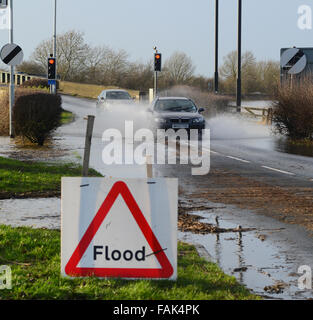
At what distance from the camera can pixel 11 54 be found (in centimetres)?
2445

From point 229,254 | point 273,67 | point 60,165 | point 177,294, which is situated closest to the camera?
point 177,294

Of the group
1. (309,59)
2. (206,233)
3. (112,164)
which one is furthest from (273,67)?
(206,233)

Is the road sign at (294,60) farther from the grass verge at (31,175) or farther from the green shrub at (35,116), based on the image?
the grass verge at (31,175)

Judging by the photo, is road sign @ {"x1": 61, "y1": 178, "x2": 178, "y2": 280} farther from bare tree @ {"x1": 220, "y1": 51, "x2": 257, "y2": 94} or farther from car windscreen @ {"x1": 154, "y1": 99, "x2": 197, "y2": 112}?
bare tree @ {"x1": 220, "y1": 51, "x2": 257, "y2": 94}

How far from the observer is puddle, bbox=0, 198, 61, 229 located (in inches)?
397

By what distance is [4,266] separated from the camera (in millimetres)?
7230

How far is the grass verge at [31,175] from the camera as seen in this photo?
13.4 m

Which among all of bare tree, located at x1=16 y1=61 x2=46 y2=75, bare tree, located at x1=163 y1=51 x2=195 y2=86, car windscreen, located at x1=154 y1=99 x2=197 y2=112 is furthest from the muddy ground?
bare tree, located at x1=16 y1=61 x2=46 y2=75

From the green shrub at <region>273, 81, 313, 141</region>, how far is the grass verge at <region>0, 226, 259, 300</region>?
18.7 m

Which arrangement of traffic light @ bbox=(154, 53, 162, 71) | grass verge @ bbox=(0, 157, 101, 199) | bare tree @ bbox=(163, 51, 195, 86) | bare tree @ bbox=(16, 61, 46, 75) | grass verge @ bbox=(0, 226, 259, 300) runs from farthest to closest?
bare tree @ bbox=(16, 61, 46, 75) < bare tree @ bbox=(163, 51, 195, 86) < traffic light @ bbox=(154, 53, 162, 71) < grass verge @ bbox=(0, 157, 101, 199) < grass verge @ bbox=(0, 226, 259, 300)

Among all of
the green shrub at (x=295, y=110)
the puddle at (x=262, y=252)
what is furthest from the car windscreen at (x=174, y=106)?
the puddle at (x=262, y=252)

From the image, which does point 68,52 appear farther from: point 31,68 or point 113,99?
point 113,99

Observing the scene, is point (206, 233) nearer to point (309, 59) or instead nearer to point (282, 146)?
point (282, 146)
